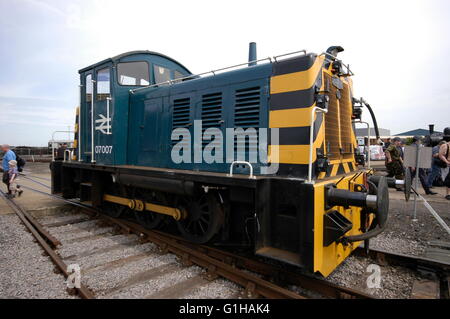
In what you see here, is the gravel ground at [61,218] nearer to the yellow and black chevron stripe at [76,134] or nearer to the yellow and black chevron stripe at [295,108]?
the yellow and black chevron stripe at [76,134]

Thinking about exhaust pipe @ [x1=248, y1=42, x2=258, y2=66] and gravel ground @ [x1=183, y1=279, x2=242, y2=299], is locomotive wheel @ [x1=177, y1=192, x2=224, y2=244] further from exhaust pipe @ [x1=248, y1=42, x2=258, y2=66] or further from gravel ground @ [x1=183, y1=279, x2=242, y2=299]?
exhaust pipe @ [x1=248, y1=42, x2=258, y2=66]

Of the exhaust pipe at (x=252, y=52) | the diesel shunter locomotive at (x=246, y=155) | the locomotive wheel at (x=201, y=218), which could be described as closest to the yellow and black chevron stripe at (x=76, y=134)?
the diesel shunter locomotive at (x=246, y=155)

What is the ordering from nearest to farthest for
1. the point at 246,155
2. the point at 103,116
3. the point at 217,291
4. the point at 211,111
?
the point at 217,291 < the point at 246,155 < the point at 211,111 < the point at 103,116

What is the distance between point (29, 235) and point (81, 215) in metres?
1.51

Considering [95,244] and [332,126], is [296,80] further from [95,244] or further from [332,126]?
[95,244]

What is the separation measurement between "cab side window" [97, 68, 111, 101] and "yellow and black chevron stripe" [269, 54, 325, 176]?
355 cm

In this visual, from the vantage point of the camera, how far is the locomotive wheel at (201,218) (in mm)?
3902

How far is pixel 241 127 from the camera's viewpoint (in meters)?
3.77

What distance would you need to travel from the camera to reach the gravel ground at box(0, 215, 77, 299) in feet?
10.3

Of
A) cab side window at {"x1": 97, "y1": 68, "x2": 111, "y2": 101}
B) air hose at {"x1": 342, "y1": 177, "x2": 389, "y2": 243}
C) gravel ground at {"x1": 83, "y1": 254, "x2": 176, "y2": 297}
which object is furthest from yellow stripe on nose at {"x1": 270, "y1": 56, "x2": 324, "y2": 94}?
cab side window at {"x1": 97, "y1": 68, "x2": 111, "y2": 101}

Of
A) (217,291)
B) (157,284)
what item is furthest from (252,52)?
(157,284)

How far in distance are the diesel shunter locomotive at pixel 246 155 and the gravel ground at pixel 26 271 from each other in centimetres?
155

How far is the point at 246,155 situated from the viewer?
3.73m

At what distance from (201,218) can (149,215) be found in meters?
1.53
